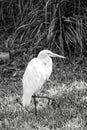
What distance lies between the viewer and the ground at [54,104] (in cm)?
406

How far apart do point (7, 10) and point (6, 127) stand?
4970mm

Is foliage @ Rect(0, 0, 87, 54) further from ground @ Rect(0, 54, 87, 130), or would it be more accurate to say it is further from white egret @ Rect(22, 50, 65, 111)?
white egret @ Rect(22, 50, 65, 111)

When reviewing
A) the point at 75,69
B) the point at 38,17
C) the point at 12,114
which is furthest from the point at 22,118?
the point at 38,17

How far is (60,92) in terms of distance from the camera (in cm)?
518

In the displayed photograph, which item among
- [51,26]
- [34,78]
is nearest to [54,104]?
[34,78]

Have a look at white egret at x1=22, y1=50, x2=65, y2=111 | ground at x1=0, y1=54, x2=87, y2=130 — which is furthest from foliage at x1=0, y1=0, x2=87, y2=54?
white egret at x1=22, y1=50, x2=65, y2=111

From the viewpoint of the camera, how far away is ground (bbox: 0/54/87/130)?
4.06 metres

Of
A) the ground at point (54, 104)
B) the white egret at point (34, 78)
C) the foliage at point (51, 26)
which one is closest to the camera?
the ground at point (54, 104)

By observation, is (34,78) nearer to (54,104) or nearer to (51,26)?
(54,104)

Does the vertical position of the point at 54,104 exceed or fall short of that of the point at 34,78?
it falls short

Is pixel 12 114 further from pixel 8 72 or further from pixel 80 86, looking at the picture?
pixel 8 72

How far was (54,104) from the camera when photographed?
15.5ft

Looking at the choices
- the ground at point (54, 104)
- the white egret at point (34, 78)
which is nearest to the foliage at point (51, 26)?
the ground at point (54, 104)

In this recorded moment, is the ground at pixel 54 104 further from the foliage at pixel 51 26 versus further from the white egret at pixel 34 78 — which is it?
the foliage at pixel 51 26
